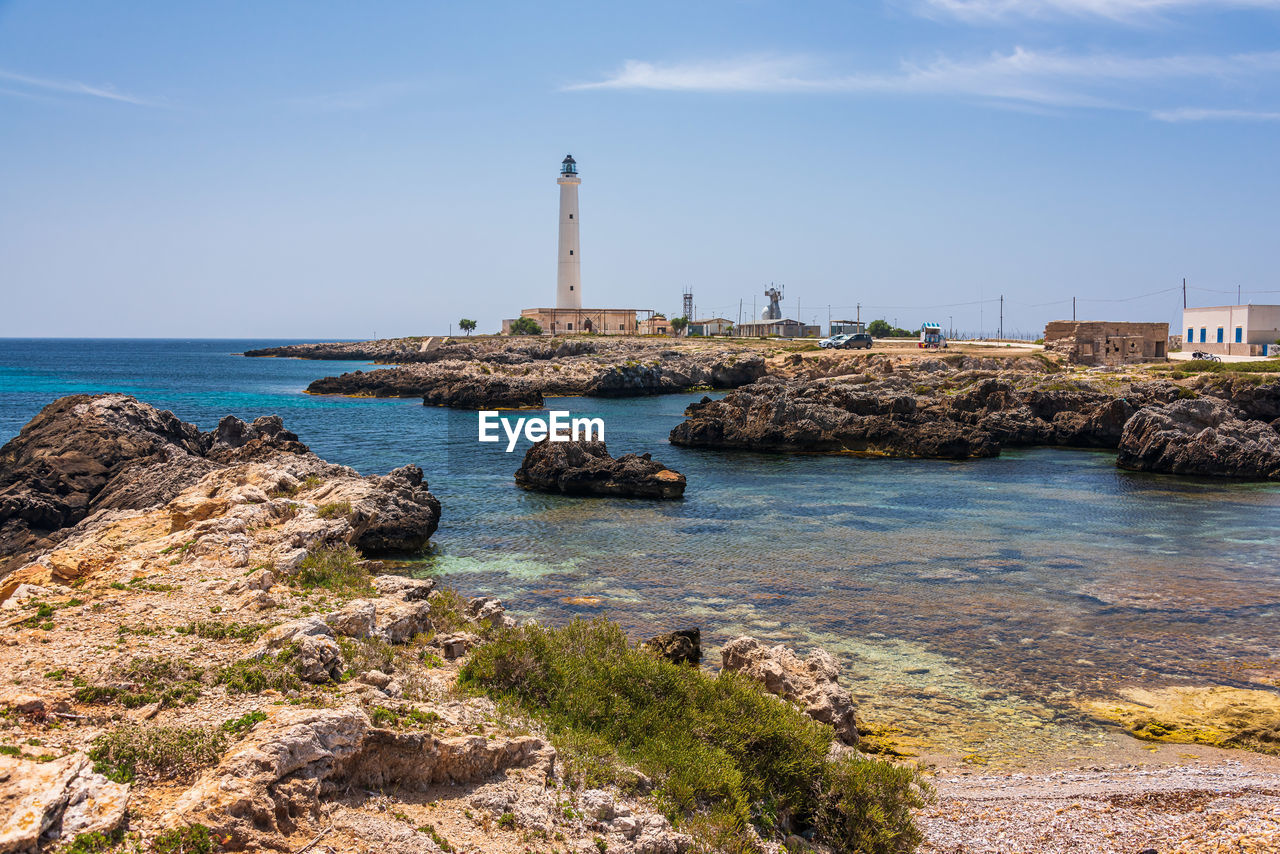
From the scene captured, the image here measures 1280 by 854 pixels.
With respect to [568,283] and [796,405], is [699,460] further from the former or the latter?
[568,283]

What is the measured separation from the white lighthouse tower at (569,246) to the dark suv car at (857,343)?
40.3m

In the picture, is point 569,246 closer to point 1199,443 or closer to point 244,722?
point 1199,443

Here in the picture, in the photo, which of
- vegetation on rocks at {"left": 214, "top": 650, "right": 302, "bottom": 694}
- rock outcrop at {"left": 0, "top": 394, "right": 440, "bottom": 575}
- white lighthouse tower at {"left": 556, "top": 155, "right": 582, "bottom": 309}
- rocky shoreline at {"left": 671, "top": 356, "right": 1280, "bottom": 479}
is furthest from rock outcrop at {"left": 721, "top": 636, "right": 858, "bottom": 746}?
white lighthouse tower at {"left": 556, "top": 155, "right": 582, "bottom": 309}

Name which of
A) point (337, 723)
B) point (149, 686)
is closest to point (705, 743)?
point (337, 723)

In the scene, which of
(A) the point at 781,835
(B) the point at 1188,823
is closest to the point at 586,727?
(A) the point at 781,835

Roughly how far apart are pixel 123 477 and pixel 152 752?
1803cm

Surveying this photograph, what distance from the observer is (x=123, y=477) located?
21109mm

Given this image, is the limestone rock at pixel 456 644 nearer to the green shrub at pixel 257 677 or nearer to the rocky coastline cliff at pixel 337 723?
the rocky coastline cliff at pixel 337 723

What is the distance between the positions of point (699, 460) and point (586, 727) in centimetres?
2986

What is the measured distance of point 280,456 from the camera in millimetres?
23016

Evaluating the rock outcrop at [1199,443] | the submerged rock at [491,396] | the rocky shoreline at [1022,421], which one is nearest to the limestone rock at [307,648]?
the rocky shoreline at [1022,421]

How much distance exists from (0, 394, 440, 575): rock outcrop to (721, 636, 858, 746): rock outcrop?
9642mm

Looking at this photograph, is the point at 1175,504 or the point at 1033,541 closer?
the point at 1033,541

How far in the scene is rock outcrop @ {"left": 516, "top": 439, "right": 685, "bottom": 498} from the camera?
28.8 meters
